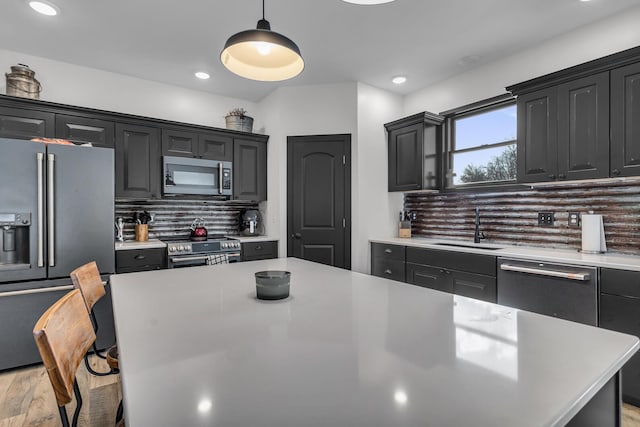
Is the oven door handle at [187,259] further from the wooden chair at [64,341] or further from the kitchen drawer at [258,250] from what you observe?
the wooden chair at [64,341]

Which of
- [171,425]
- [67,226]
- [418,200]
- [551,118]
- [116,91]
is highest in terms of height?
[116,91]

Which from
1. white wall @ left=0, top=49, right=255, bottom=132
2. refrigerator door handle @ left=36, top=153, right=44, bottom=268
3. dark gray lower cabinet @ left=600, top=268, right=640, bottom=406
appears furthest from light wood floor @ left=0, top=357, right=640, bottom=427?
white wall @ left=0, top=49, right=255, bottom=132

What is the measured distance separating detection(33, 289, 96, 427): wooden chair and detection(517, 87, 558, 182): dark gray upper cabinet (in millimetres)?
3099

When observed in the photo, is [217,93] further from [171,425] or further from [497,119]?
Result: [171,425]

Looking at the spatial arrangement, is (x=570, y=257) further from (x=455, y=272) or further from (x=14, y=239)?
(x=14, y=239)

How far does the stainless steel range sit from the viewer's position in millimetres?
3279

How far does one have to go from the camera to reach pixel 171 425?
54 centimetres

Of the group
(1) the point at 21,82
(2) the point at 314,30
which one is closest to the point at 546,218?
(2) the point at 314,30

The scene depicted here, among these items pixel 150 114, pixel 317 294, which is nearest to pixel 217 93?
pixel 150 114

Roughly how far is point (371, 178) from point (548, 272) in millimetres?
2048

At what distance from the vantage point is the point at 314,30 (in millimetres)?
2840

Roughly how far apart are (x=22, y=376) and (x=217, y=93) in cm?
336

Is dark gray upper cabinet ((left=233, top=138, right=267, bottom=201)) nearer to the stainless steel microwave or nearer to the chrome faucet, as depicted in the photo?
the stainless steel microwave

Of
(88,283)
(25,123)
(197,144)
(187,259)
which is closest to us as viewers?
(88,283)
